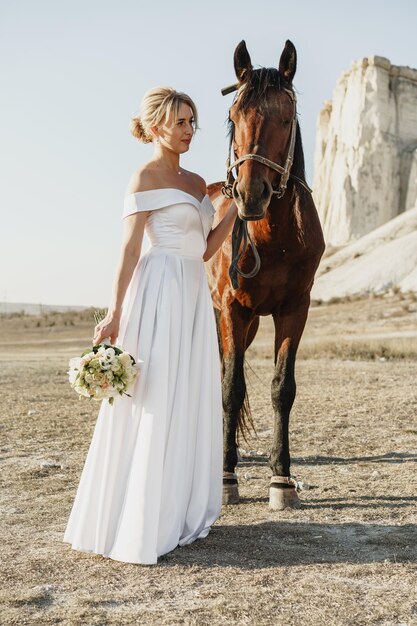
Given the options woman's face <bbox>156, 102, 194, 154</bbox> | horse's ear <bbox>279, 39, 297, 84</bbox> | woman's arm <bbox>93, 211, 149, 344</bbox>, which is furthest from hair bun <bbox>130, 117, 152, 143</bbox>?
horse's ear <bbox>279, 39, 297, 84</bbox>

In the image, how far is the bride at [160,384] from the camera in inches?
153

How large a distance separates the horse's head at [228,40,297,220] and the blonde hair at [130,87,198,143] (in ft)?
1.34

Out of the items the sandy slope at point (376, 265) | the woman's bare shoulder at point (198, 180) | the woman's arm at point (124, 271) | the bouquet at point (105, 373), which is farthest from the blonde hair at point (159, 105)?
the sandy slope at point (376, 265)

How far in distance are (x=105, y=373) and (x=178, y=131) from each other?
1499 mm

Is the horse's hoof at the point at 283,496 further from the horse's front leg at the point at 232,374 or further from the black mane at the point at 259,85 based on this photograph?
the black mane at the point at 259,85

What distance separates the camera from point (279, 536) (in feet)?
13.9

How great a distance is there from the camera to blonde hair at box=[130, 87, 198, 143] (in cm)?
413

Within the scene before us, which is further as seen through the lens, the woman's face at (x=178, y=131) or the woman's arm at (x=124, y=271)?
the woman's face at (x=178, y=131)

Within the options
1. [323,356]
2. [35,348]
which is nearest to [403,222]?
[35,348]

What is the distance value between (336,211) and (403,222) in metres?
15.7

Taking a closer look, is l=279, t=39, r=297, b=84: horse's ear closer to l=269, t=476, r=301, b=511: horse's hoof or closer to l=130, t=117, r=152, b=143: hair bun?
l=130, t=117, r=152, b=143: hair bun

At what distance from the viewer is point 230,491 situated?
5.06 meters

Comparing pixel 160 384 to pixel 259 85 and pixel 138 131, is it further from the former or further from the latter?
pixel 259 85

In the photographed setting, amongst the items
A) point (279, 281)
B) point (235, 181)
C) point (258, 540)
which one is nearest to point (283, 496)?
point (258, 540)
